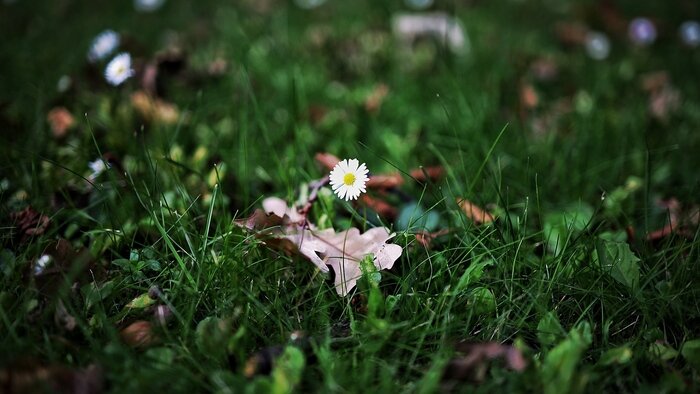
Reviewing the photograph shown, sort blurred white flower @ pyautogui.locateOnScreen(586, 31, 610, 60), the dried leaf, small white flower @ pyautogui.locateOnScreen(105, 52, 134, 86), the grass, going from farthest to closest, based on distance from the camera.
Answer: blurred white flower @ pyautogui.locateOnScreen(586, 31, 610, 60) < small white flower @ pyautogui.locateOnScreen(105, 52, 134, 86) < the dried leaf < the grass

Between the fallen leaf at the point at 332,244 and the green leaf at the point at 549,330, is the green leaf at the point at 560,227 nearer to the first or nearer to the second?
the green leaf at the point at 549,330

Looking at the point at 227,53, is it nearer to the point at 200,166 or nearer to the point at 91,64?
the point at 91,64

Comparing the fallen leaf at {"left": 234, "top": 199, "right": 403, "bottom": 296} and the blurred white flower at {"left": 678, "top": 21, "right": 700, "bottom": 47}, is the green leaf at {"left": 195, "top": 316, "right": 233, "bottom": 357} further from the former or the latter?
the blurred white flower at {"left": 678, "top": 21, "right": 700, "bottom": 47}

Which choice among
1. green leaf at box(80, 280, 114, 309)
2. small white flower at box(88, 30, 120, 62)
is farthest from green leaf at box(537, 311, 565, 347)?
small white flower at box(88, 30, 120, 62)

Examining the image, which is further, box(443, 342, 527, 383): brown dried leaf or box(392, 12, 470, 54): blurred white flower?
box(392, 12, 470, 54): blurred white flower

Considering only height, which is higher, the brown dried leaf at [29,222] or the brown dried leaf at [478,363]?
the brown dried leaf at [29,222]

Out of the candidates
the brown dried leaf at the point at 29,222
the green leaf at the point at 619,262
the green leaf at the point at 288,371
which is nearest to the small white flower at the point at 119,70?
the brown dried leaf at the point at 29,222
